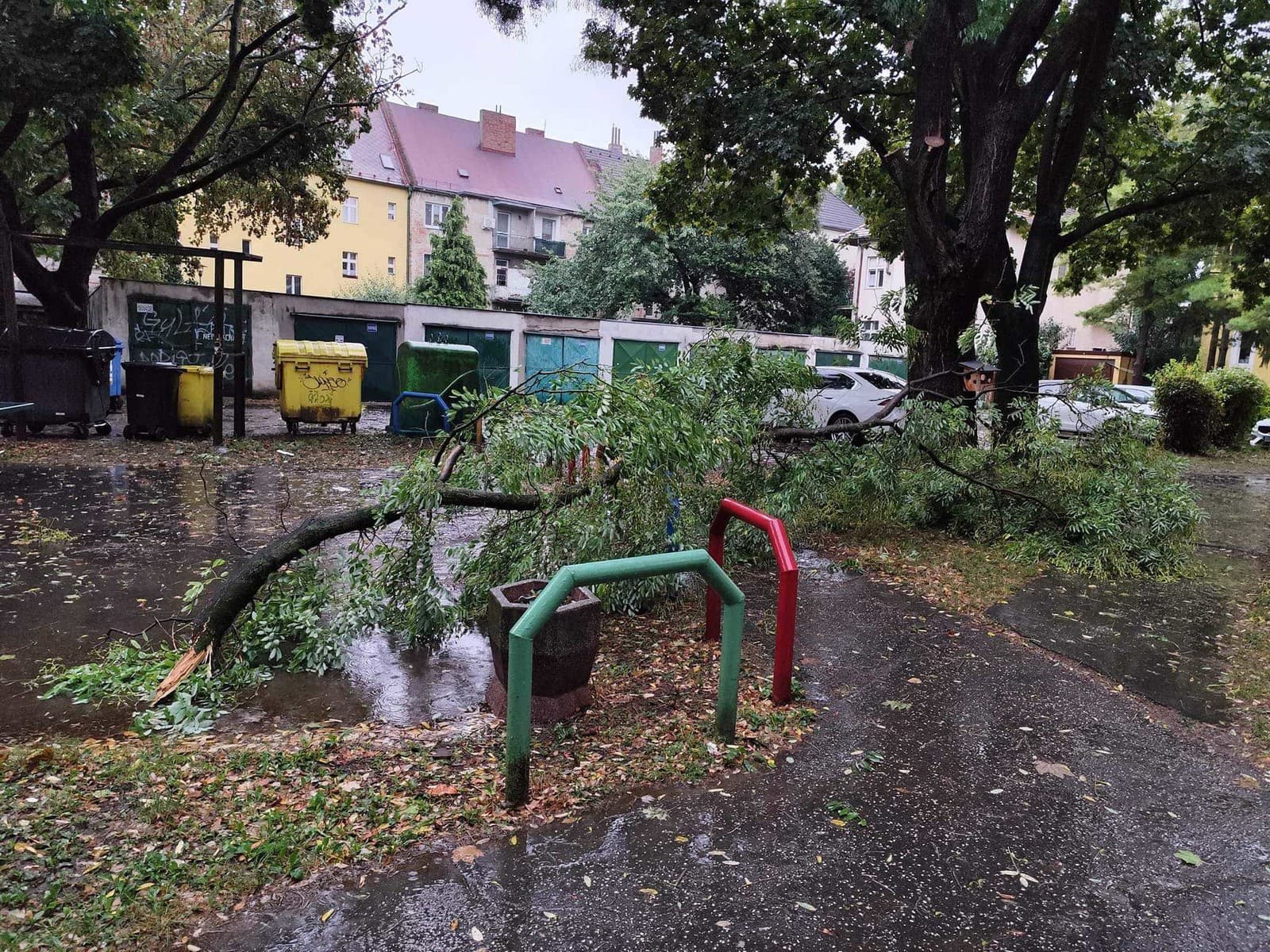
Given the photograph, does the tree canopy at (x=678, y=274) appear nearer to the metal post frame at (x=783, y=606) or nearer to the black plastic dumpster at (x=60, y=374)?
the black plastic dumpster at (x=60, y=374)

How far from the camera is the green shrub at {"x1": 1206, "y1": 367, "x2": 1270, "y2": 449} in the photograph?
1764 cm

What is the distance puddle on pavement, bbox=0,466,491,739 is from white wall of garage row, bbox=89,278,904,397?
8932 mm

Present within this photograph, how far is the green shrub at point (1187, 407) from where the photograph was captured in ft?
55.5

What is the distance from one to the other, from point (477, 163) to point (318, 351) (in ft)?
113

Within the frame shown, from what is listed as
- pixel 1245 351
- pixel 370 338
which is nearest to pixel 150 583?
pixel 370 338

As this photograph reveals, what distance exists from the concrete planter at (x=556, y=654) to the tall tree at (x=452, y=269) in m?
32.2

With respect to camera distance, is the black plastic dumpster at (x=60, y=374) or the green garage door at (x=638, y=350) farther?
the green garage door at (x=638, y=350)

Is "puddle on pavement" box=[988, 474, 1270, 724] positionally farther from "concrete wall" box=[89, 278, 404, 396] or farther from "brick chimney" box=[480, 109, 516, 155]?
"brick chimney" box=[480, 109, 516, 155]

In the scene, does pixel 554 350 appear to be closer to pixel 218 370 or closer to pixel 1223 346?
pixel 218 370

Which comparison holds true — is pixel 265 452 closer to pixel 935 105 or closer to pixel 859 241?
pixel 935 105

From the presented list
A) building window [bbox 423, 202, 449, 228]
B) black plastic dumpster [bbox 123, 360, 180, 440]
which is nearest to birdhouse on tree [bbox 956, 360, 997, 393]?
black plastic dumpster [bbox 123, 360, 180, 440]

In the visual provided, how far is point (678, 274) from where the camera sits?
104ft

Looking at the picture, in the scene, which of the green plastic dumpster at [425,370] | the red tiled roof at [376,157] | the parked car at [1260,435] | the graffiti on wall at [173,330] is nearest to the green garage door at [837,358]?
the parked car at [1260,435]

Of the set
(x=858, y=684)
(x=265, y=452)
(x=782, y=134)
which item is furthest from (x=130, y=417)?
(x=858, y=684)
